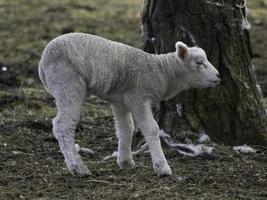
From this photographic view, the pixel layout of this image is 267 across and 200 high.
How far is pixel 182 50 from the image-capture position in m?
7.32

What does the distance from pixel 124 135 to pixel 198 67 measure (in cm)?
94

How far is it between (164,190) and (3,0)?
59.1 feet

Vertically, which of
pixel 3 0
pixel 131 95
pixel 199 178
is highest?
pixel 131 95

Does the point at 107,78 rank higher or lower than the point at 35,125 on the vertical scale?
higher

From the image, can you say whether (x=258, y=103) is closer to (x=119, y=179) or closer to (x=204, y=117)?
(x=204, y=117)

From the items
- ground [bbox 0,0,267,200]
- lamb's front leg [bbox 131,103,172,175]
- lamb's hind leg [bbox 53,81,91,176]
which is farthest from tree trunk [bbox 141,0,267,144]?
lamb's hind leg [bbox 53,81,91,176]

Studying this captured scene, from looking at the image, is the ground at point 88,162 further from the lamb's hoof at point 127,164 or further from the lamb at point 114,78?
the lamb at point 114,78

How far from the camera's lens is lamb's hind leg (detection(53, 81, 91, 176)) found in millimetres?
6973

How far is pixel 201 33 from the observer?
8180 millimetres

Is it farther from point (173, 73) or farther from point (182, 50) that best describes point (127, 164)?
point (182, 50)

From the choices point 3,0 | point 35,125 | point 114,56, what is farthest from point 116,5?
point 114,56

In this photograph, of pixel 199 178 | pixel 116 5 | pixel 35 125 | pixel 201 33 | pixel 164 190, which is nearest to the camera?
pixel 164 190

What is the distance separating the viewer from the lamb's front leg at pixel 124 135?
757 centimetres

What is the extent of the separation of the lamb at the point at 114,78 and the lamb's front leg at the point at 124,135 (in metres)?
0.07
